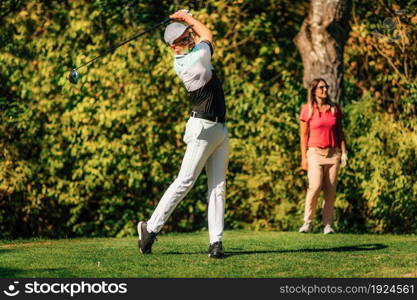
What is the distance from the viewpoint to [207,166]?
8.62 meters

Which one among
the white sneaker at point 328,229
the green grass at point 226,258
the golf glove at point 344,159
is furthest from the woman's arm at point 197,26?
the white sneaker at point 328,229

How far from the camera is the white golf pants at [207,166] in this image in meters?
8.33

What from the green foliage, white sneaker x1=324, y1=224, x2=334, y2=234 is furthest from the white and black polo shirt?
the green foliage

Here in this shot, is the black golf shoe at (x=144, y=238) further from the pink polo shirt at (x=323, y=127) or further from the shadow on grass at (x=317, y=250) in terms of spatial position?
the pink polo shirt at (x=323, y=127)

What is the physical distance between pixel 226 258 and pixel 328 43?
5541mm

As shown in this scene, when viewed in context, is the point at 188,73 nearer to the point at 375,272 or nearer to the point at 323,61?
the point at 375,272

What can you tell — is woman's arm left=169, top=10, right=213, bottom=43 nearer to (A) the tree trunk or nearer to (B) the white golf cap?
(B) the white golf cap

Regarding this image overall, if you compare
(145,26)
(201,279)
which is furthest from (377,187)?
(201,279)

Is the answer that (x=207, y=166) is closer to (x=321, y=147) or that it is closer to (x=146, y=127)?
(x=321, y=147)

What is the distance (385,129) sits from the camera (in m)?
12.3

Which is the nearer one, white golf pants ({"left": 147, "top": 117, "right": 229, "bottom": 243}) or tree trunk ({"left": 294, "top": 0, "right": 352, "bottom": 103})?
white golf pants ({"left": 147, "top": 117, "right": 229, "bottom": 243})

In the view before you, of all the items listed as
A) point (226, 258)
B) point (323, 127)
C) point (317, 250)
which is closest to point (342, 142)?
point (323, 127)

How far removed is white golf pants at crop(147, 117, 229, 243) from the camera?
8328 mm

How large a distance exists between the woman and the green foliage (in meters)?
0.64
